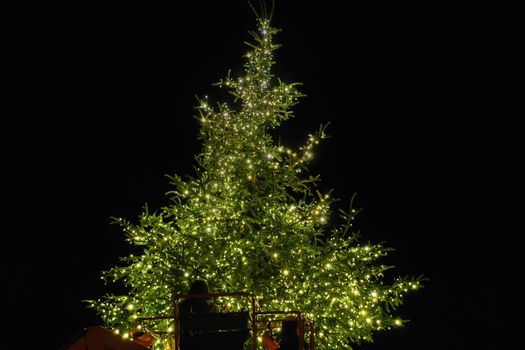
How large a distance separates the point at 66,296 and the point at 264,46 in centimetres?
1166

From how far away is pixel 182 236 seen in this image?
9.62 meters

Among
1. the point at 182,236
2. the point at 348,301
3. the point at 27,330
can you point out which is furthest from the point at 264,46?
the point at 27,330

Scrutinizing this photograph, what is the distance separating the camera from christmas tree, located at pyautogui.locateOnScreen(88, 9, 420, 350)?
9.48 m

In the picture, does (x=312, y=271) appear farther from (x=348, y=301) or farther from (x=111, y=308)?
(x=111, y=308)

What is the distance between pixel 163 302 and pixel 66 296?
30.9ft

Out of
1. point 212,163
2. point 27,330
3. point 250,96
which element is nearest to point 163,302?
point 212,163

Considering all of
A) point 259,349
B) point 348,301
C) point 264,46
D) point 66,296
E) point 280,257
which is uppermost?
point 264,46

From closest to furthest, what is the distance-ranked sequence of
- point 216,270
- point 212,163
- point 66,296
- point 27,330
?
1. point 216,270
2. point 212,163
3. point 27,330
4. point 66,296

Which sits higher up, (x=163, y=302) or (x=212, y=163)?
(x=212, y=163)

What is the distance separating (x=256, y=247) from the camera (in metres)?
9.55

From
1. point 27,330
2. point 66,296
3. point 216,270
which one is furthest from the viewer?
point 66,296

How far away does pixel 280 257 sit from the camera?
381 inches

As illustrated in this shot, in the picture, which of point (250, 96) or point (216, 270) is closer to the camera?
point (216, 270)

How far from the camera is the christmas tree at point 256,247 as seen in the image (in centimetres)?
948
